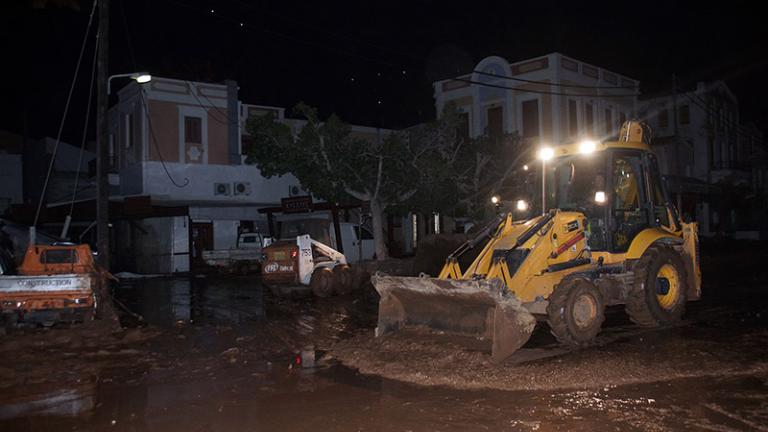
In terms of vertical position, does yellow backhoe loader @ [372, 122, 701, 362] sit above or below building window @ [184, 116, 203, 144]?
below

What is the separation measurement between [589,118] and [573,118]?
1.63 metres

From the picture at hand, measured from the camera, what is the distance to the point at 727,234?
4003 cm

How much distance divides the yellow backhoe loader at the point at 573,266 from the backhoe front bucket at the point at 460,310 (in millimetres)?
15

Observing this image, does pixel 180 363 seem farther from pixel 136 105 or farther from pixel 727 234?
pixel 727 234

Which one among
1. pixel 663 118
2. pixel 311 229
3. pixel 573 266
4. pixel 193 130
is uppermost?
pixel 663 118

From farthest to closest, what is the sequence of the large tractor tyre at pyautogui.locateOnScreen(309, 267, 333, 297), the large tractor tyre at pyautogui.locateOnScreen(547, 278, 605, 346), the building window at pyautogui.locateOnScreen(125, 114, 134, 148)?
1. the building window at pyautogui.locateOnScreen(125, 114, 134, 148)
2. the large tractor tyre at pyautogui.locateOnScreen(309, 267, 333, 297)
3. the large tractor tyre at pyautogui.locateOnScreen(547, 278, 605, 346)

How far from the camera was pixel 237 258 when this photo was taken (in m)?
28.2

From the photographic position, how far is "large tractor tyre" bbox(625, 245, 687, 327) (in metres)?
10.7

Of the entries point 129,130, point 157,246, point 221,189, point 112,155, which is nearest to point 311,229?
point 221,189

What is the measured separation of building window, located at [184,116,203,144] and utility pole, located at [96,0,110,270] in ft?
44.8

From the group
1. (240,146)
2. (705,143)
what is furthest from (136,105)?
(705,143)

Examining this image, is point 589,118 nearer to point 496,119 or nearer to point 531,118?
point 531,118

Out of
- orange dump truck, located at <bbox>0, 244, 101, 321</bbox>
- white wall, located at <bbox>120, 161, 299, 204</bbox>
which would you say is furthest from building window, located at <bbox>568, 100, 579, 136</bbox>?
orange dump truck, located at <bbox>0, 244, 101, 321</bbox>

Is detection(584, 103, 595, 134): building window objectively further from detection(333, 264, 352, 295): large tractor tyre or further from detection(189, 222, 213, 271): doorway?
detection(189, 222, 213, 271): doorway
